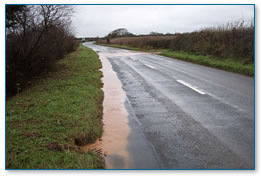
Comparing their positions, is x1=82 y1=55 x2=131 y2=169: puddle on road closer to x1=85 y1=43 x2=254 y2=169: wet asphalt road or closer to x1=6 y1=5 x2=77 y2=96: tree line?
x1=85 y1=43 x2=254 y2=169: wet asphalt road

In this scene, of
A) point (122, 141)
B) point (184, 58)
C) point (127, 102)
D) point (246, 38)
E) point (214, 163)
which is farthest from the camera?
point (184, 58)

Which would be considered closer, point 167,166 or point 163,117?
point 167,166

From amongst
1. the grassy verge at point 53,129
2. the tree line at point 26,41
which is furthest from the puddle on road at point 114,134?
the tree line at point 26,41

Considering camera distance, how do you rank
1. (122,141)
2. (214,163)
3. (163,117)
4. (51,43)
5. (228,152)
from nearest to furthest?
(214,163)
(228,152)
(122,141)
(163,117)
(51,43)

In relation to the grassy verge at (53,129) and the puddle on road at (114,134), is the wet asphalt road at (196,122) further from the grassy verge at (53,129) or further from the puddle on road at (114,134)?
the grassy verge at (53,129)

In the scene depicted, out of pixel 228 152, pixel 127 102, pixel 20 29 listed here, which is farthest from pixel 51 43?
pixel 228 152

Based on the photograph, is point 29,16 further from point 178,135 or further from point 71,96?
point 178,135

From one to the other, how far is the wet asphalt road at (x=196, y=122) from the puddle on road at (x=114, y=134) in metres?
0.23

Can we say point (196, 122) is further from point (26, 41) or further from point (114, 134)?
point (26, 41)

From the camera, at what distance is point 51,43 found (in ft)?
50.8

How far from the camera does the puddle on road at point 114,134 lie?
4.24 meters

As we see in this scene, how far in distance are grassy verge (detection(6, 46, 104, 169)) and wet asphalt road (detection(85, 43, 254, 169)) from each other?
0.94 meters

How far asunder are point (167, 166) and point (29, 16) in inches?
393

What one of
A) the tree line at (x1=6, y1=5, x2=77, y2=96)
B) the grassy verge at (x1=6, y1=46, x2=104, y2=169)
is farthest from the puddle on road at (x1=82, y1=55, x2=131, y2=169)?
the tree line at (x1=6, y1=5, x2=77, y2=96)
